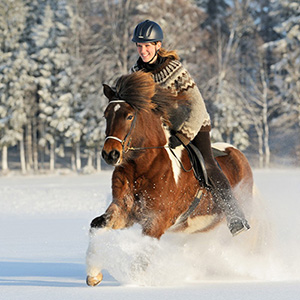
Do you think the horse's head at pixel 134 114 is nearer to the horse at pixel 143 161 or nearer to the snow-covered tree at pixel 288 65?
the horse at pixel 143 161

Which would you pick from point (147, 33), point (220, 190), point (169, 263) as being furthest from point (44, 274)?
point (147, 33)

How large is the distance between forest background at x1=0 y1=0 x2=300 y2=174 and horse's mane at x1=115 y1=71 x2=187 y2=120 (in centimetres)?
2898

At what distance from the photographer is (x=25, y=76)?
4053 cm

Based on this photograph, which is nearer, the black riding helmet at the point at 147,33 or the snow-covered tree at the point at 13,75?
the black riding helmet at the point at 147,33

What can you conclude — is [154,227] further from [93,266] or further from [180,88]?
[180,88]

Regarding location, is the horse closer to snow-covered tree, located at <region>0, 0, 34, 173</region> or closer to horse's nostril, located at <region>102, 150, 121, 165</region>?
horse's nostril, located at <region>102, 150, 121, 165</region>

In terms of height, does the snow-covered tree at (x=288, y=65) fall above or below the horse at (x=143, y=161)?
below

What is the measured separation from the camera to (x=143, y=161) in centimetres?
531

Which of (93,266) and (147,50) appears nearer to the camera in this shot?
(93,266)

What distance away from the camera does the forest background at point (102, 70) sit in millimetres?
35125

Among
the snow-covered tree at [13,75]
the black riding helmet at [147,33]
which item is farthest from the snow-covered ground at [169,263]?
the snow-covered tree at [13,75]

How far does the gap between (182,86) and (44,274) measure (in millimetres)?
2648

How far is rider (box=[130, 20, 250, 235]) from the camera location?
566 cm

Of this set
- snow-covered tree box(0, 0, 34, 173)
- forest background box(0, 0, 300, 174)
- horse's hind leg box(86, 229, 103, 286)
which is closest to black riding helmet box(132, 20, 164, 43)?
horse's hind leg box(86, 229, 103, 286)
